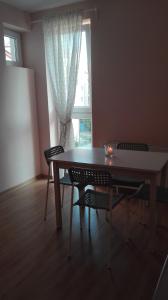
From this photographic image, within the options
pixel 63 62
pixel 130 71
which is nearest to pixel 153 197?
pixel 130 71

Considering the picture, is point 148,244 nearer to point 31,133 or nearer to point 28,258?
point 28,258

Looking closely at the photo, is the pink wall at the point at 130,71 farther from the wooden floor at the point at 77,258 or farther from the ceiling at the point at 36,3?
the wooden floor at the point at 77,258

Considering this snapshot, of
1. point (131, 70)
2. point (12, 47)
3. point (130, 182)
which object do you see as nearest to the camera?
point (130, 182)

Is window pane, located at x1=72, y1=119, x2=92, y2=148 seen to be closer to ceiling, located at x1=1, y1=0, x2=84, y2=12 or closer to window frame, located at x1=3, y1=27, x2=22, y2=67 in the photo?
window frame, located at x1=3, y1=27, x2=22, y2=67

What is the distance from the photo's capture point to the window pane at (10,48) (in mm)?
3895

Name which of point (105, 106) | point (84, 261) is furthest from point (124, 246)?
point (105, 106)

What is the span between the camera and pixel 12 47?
4043 mm

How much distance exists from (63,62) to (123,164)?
7.11 feet

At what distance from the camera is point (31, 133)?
4.22 meters

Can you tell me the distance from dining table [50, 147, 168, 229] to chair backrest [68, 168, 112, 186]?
23 cm

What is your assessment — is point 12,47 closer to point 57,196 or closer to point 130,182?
point 57,196

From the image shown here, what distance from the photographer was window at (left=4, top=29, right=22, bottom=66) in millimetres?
3895

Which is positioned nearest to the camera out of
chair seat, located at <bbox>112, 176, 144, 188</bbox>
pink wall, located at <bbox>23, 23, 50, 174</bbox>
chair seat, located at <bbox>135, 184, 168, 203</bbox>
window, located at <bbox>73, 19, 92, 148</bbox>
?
chair seat, located at <bbox>135, 184, 168, 203</bbox>

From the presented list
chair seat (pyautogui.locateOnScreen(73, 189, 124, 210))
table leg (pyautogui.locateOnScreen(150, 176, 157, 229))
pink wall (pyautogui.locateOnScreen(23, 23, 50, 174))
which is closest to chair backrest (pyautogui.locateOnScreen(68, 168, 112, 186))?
chair seat (pyautogui.locateOnScreen(73, 189, 124, 210))
